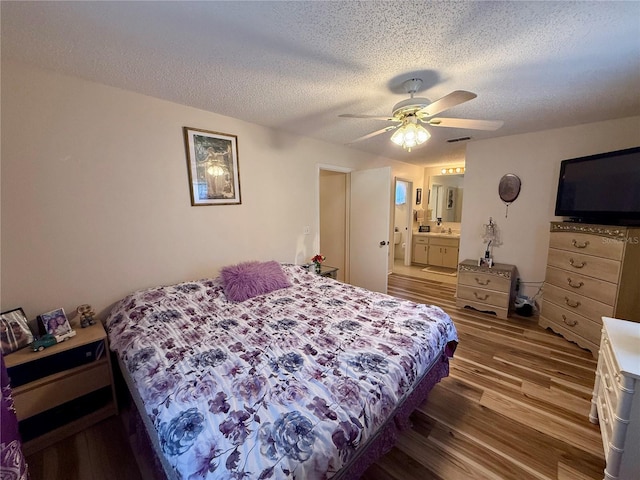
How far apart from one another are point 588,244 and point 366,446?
2.80 m

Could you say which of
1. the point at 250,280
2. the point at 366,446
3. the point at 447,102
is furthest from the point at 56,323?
the point at 447,102

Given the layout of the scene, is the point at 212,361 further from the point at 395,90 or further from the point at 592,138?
the point at 592,138

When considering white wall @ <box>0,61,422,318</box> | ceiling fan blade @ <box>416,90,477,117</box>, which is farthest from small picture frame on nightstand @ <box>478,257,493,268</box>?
white wall @ <box>0,61,422,318</box>

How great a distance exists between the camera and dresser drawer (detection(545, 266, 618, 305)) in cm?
220

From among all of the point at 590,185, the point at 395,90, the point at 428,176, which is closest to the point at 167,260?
the point at 395,90

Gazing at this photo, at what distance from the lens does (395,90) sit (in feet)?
6.29

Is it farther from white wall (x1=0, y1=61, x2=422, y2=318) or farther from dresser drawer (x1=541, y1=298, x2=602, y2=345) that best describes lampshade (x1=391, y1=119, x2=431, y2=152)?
dresser drawer (x1=541, y1=298, x2=602, y2=345)

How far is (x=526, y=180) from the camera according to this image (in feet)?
10.6

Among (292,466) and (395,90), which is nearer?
(292,466)

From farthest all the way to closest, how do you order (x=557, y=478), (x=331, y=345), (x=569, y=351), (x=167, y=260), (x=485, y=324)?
(x=485, y=324), (x=569, y=351), (x=167, y=260), (x=331, y=345), (x=557, y=478)

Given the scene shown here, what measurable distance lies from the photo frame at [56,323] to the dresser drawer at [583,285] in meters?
4.24

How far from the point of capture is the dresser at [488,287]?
3.16 meters

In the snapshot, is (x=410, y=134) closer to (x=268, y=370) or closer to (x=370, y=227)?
(x=268, y=370)

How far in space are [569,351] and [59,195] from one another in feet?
14.8
